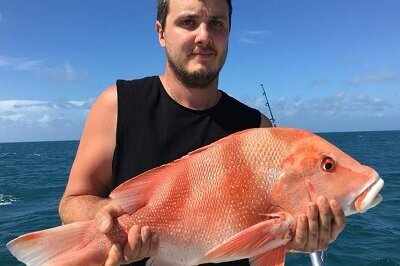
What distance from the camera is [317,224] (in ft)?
7.32

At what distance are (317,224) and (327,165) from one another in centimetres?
33

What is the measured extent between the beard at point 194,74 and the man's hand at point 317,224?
1231mm

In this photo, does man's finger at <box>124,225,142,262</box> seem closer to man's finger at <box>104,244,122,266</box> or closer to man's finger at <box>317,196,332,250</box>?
man's finger at <box>104,244,122,266</box>

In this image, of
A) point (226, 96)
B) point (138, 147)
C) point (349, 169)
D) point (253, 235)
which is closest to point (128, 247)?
point (253, 235)

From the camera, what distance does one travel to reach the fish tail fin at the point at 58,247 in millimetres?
2127

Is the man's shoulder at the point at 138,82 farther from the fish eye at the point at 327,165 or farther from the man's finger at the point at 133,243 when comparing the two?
the fish eye at the point at 327,165

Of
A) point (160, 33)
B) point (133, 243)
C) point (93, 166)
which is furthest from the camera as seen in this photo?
point (160, 33)

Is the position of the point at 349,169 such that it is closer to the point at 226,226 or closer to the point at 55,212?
the point at 226,226

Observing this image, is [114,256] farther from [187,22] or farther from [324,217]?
[187,22]

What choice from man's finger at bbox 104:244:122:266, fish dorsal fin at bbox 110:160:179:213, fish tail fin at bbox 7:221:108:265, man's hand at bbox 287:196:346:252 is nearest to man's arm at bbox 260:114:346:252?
man's hand at bbox 287:196:346:252

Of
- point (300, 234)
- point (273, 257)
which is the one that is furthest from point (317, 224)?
point (273, 257)

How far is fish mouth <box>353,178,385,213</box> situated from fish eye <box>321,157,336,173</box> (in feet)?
0.69

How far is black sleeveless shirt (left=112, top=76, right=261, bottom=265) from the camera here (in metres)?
2.98

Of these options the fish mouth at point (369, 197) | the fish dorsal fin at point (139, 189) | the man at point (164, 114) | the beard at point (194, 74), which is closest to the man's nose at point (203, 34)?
the man at point (164, 114)
